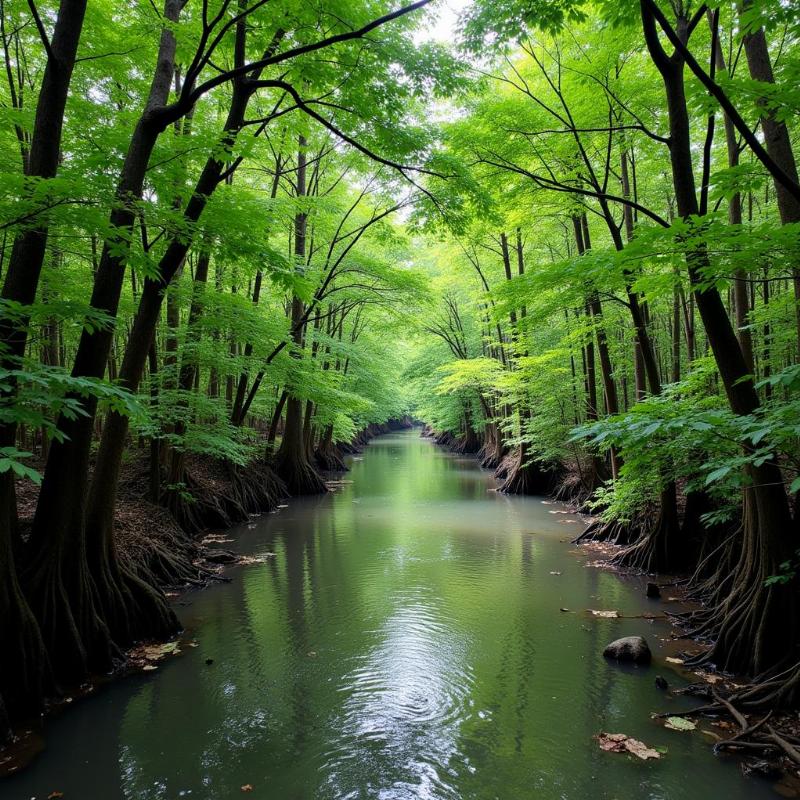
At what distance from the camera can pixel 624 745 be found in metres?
3.88

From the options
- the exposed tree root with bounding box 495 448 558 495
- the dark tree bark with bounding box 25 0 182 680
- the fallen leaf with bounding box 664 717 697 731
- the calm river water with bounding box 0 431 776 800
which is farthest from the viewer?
the exposed tree root with bounding box 495 448 558 495

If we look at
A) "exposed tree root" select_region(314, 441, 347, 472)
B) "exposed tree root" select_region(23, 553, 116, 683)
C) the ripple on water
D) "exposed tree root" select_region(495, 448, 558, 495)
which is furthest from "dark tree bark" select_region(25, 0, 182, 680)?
"exposed tree root" select_region(314, 441, 347, 472)

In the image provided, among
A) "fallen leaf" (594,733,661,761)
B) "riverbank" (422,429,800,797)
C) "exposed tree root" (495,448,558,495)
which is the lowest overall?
"fallen leaf" (594,733,661,761)

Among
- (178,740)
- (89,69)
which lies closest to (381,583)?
(178,740)

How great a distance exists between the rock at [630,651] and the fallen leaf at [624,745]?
1405 millimetres

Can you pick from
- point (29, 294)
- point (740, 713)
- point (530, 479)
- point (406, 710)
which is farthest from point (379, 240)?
point (530, 479)

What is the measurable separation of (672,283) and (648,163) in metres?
8.05

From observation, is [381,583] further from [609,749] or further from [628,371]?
[628,371]

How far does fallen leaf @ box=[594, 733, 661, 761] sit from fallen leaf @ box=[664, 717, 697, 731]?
0.41 metres

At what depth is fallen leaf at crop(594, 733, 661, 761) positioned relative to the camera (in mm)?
3762

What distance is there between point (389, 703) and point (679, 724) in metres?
2.51

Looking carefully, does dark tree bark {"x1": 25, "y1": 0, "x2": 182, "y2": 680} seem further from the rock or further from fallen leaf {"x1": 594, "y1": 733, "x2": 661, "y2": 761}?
the rock

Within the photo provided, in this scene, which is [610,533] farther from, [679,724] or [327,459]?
[327,459]

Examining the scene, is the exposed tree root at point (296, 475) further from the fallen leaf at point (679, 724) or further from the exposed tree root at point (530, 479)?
the fallen leaf at point (679, 724)
